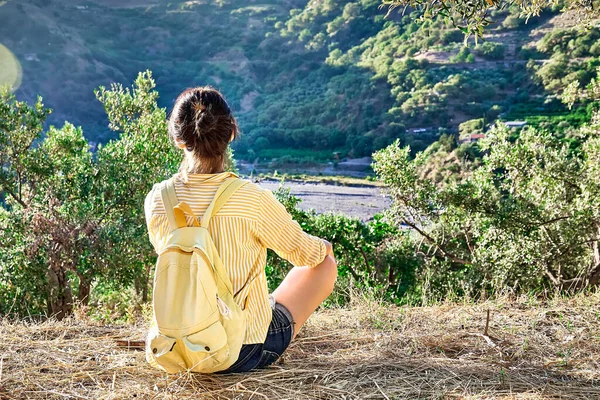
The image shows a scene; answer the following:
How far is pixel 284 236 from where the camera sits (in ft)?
5.84

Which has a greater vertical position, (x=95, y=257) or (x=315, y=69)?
(x=315, y=69)

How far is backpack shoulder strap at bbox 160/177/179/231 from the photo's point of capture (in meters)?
1.64

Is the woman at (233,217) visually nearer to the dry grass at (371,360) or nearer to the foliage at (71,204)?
the dry grass at (371,360)

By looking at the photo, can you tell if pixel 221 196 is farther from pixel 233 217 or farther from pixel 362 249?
pixel 362 249

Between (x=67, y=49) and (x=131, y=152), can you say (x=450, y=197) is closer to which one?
(x=131, y=152)

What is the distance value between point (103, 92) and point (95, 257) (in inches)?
117

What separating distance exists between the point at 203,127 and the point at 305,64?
5346cm

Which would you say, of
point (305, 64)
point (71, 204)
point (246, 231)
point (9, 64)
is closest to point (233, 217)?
point (246, 231)

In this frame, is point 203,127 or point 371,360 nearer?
point 203,127

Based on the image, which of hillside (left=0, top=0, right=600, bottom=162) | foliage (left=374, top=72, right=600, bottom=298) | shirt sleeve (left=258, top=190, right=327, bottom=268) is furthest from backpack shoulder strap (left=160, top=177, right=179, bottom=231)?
hillside (left=0, top=0, right=600, bottom=162)

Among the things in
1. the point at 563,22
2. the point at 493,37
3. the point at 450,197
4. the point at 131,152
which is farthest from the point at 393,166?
the point at 493,37

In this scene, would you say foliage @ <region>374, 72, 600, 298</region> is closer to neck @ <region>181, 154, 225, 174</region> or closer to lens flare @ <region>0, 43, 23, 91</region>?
neck @ <region>181, 154, 225, 174</region>

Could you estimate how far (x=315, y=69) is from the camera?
53.3 m

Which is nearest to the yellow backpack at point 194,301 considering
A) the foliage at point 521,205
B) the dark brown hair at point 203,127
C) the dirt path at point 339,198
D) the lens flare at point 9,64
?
the dark brown hair at point 203,127
